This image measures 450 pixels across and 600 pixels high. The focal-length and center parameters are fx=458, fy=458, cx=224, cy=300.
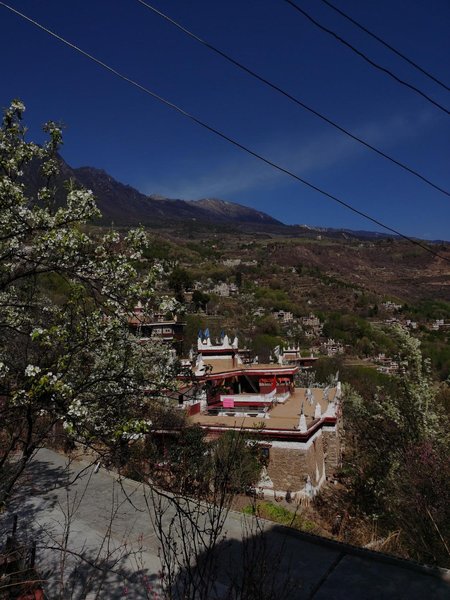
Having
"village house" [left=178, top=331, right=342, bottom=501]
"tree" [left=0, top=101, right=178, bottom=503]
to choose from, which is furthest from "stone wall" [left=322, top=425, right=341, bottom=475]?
"tree" [left=0, top=101, right=178, bottom=503]

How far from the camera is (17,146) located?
657 centimetres

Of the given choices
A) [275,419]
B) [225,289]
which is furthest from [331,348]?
[275,419]

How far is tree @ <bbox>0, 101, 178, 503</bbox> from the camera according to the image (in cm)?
531

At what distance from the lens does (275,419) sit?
18.2 meters

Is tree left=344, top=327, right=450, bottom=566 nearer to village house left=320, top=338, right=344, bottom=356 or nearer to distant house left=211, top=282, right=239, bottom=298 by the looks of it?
village house left=320, top=338, right=344, bottom=356

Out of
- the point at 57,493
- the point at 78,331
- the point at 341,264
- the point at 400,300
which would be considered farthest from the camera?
the point at 341,264

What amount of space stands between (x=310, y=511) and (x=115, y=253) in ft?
41.4

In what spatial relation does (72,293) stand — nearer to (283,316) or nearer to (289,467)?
(289,467)

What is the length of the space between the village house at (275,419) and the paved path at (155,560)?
366 centimetres

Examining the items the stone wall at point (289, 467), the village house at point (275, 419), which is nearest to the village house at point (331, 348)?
the village house at point (275, 419)

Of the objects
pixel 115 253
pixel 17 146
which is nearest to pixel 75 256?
pixel 115 253

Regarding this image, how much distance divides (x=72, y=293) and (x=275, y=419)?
14.0 meters

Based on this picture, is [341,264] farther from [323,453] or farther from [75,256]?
[75,256]

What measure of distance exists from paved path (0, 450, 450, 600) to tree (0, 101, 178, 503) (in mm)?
990
